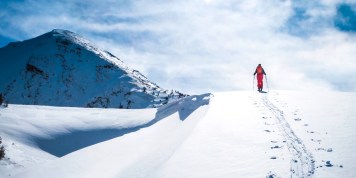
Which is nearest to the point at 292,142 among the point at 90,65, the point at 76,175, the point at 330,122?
the point at 330,122

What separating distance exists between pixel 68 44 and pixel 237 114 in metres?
112

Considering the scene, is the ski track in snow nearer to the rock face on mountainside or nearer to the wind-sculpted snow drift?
the wind-sculpted snow drift

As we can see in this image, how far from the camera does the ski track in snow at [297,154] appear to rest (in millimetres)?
6648

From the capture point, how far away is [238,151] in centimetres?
845

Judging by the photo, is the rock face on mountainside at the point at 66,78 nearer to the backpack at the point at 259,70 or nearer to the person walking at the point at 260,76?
the backpack at the point at 259,70

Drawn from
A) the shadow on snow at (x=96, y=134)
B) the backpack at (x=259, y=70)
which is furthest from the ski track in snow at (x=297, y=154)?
the backpack at (x=259, y=70)

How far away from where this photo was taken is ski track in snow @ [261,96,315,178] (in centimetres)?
665

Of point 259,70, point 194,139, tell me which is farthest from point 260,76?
point 194,139

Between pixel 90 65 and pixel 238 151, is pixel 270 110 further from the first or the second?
pixel 90 65

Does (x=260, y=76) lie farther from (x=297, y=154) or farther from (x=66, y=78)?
(x=66, y=78)

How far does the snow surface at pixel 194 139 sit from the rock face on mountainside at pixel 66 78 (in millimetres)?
54846

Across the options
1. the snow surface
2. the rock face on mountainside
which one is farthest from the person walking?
the rock face on mountainside

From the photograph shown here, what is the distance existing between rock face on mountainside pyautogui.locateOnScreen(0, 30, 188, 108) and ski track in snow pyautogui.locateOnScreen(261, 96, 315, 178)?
62.4 m

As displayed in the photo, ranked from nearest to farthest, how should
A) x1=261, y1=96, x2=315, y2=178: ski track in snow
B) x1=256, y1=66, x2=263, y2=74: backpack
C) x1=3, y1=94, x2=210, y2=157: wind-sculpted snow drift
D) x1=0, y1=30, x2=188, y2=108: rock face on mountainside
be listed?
1. x1=261, y1=96, x2=315, y2=178: ski track in snow
2. x1=3, y1=94, x2=210, y2=157: wind-sculpted snow drift
3. x1=256, y1=66, x2=263, y2=74: backpack
4. x1=0, y1=30, x2=188, y2=108: rock face on mountainside
